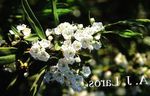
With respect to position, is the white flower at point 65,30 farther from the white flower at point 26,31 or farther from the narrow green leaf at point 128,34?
the narrow green leaf at point 128,34

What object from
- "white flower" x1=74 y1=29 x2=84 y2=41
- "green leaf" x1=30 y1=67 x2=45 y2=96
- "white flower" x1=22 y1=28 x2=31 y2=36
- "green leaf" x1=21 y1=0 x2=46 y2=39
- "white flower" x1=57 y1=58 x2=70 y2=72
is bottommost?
"green leaf" x1=30 y1=67 x2=45 y2=96

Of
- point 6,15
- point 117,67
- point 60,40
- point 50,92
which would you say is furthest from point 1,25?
point 117,67

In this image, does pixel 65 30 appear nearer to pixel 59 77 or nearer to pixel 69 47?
pixel 69 47

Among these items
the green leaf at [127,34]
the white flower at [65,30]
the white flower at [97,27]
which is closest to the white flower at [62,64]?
the white flower at [65,30]

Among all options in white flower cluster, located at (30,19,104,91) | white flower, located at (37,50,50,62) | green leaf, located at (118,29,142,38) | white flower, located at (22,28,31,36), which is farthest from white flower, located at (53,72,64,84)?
green leaf, located at (118,29,142,38)

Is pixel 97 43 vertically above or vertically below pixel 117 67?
above

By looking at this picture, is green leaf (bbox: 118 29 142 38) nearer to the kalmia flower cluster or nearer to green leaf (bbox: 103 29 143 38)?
green leaf (bbox: 103 29 143 38)

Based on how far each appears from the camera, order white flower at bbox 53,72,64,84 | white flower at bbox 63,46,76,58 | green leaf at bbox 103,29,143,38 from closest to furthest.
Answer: white flower at bbox 63,46,76,58 → white flower at bbox 53,72,64,84 → green leaf at bbox 103,29,143,38

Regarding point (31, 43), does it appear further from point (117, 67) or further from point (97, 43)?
point (117, 67)
